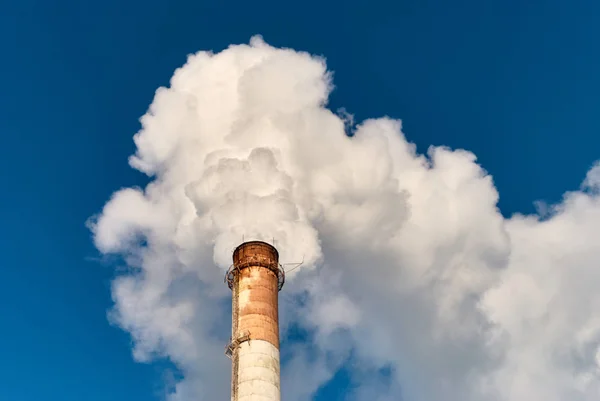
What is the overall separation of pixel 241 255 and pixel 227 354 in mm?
5745

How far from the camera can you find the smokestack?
3341 centimetres

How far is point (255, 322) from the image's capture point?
3509 cm

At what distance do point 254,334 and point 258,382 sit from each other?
267cm

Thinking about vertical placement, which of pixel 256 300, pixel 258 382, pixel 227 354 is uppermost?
pixel 256 300

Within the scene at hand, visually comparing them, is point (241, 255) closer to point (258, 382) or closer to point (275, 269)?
point (275, 269)

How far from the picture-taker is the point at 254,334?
34.8m

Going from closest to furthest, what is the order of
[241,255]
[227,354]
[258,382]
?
[258,382] < [227,354] < [241,255]

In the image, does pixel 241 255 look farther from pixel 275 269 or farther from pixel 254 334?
pixel 254 334

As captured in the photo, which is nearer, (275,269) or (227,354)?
(227,354)

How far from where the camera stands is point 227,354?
1405 inches

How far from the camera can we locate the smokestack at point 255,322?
110 feet

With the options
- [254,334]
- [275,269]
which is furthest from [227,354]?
[275,269]

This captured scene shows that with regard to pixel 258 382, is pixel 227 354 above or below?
above

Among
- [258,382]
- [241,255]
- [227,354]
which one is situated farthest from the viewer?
[241,255]
